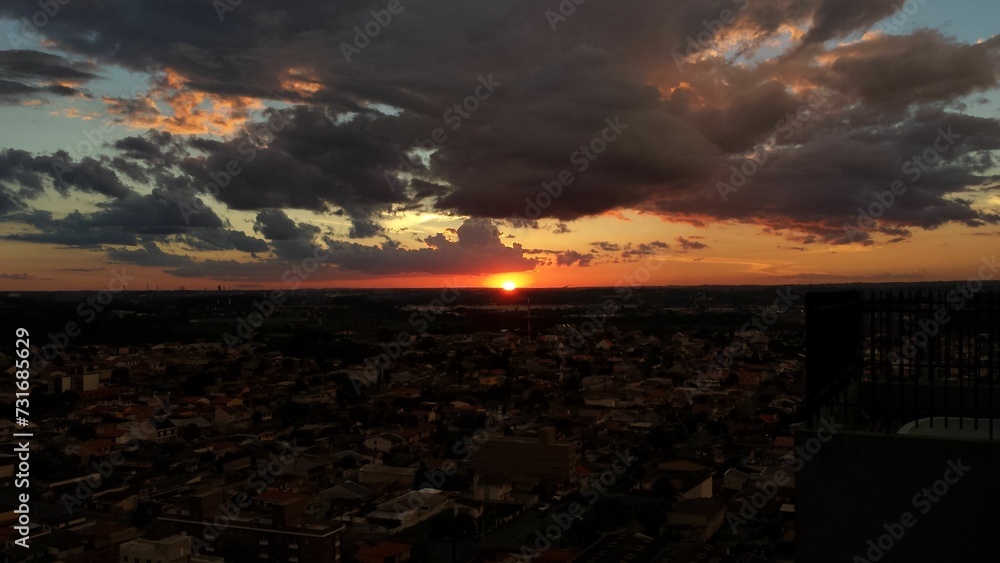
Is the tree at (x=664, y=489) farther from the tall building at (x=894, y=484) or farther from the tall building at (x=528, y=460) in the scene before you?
the tall building at (x=894, y=484)

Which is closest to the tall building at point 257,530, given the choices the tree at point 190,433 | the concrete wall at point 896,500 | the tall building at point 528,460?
the tall building at point 528,460

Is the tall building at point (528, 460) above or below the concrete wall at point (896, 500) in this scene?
below

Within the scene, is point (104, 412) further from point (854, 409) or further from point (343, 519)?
point (854, 409)

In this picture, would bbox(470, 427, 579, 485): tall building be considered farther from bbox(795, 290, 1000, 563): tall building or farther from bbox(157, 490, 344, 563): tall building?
bbox(795, 290, 1000, 563): tall building

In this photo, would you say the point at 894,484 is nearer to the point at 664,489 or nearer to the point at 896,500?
the point at 896,500

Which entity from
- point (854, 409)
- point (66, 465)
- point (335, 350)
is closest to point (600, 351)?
point (335, 350)

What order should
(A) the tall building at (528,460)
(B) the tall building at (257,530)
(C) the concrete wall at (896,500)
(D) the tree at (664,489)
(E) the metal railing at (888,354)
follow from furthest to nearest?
(A) the tall building at (528,460) → (D) the tree at (664,489) → (B) the tall building at (257,530) → (E) the metal railing at (888,354) → (C) the concrete wall at (896,500)

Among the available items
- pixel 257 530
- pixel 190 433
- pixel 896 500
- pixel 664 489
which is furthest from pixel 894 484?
pixel 190 433
